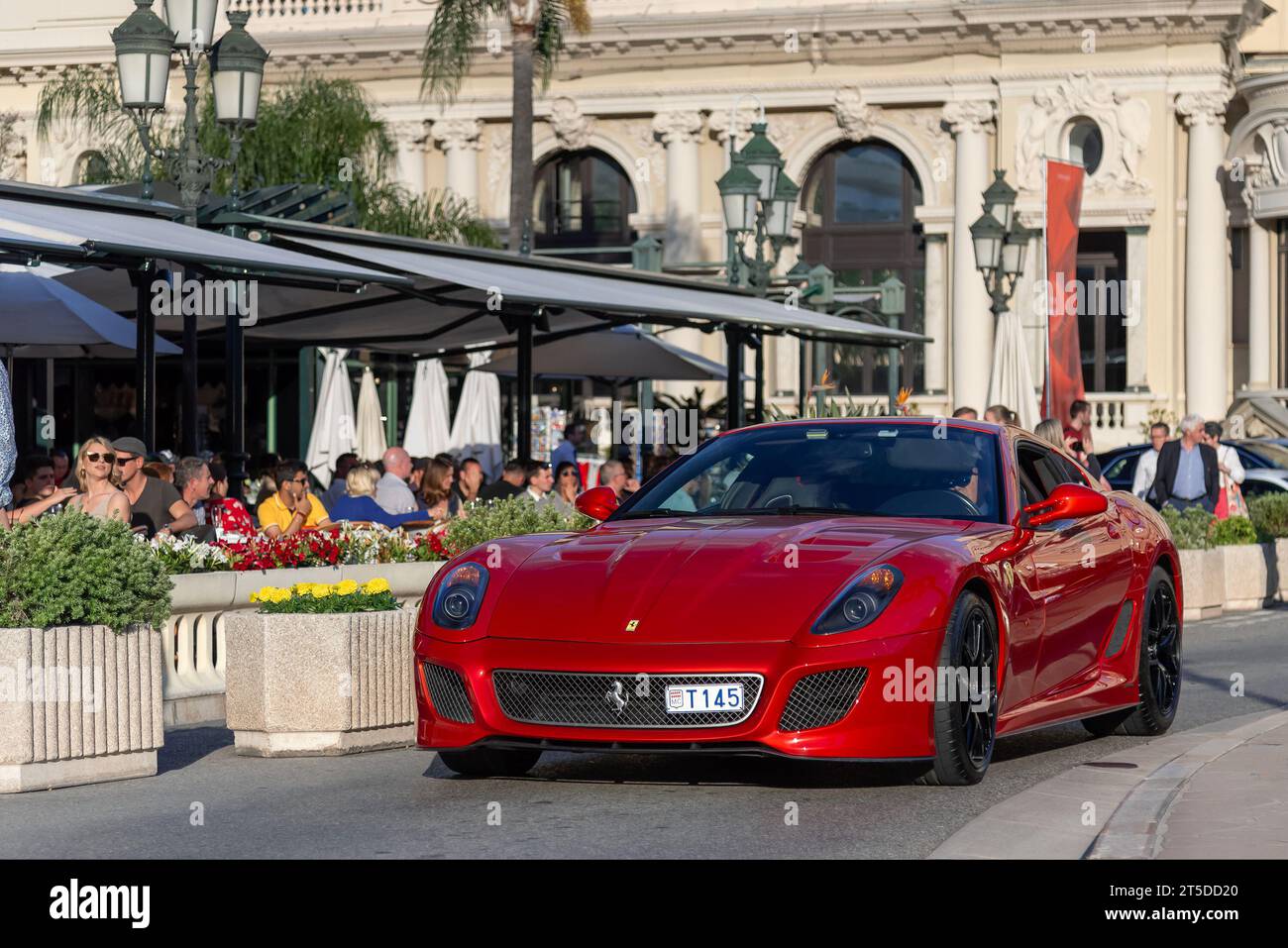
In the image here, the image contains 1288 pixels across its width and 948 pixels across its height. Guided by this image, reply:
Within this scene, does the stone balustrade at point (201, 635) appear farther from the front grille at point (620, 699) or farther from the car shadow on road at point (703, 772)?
the front grille at point (620, 699)

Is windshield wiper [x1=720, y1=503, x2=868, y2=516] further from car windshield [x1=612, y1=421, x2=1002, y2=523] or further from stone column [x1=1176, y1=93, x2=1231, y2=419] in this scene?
stone column [x1=1176, y1=93, x2=1231, y2=419]

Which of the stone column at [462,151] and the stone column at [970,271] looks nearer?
→ the stone column at [970,271]

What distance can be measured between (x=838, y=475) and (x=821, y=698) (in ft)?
5.75

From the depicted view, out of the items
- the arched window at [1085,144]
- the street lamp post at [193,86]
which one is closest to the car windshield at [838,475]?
the street lamp post at [193,86]

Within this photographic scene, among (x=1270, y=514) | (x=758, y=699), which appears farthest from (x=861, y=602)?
(x=1270, y=514)

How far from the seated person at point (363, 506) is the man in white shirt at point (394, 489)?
316mm

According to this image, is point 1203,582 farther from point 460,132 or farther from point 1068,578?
point 460,132

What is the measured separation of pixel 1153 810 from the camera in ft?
28.5

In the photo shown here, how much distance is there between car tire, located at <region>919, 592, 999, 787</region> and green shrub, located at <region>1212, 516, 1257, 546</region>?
45.2ft

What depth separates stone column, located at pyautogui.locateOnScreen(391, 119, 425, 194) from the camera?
2061 inches

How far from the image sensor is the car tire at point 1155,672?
1149 centimetres
